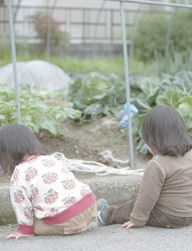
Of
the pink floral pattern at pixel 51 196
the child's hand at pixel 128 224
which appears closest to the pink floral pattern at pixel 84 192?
the pink floral pattern at pixel 51 196

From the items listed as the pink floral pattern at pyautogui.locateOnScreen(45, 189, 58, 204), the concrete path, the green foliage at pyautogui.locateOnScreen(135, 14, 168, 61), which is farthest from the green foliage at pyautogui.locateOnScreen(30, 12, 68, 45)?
the pink floral pattern at pyautogui.locateOnScreen(45, 189, 58, 204)

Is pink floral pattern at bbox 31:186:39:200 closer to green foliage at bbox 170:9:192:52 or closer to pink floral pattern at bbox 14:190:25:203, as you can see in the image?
pink floral pattern at bbox 14:190:25:203

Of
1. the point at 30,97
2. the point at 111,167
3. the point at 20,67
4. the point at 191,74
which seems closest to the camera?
the point at 111,167

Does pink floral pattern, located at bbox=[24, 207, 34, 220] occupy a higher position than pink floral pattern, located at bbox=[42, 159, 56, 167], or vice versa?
pink floral pattern, located at bbox=[42, 159, 56, 167]

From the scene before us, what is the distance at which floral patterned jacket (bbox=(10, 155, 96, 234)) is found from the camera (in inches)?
140

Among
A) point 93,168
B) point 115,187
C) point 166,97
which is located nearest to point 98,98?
point 166,97

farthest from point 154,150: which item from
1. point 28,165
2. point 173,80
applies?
point 173,80

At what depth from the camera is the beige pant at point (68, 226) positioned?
11.9 ft

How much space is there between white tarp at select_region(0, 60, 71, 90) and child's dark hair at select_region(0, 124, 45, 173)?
552 centimetres

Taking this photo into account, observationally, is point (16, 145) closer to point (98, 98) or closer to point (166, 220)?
point (166, 220)

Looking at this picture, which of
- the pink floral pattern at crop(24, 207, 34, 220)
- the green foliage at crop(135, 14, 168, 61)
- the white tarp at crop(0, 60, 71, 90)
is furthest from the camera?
the green foliage at crop(135, 14, 168, 61)

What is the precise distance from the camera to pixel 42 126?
5152 millimetres

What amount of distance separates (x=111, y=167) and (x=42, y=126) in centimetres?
71

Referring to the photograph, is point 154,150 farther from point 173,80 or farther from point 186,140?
point 173,80
